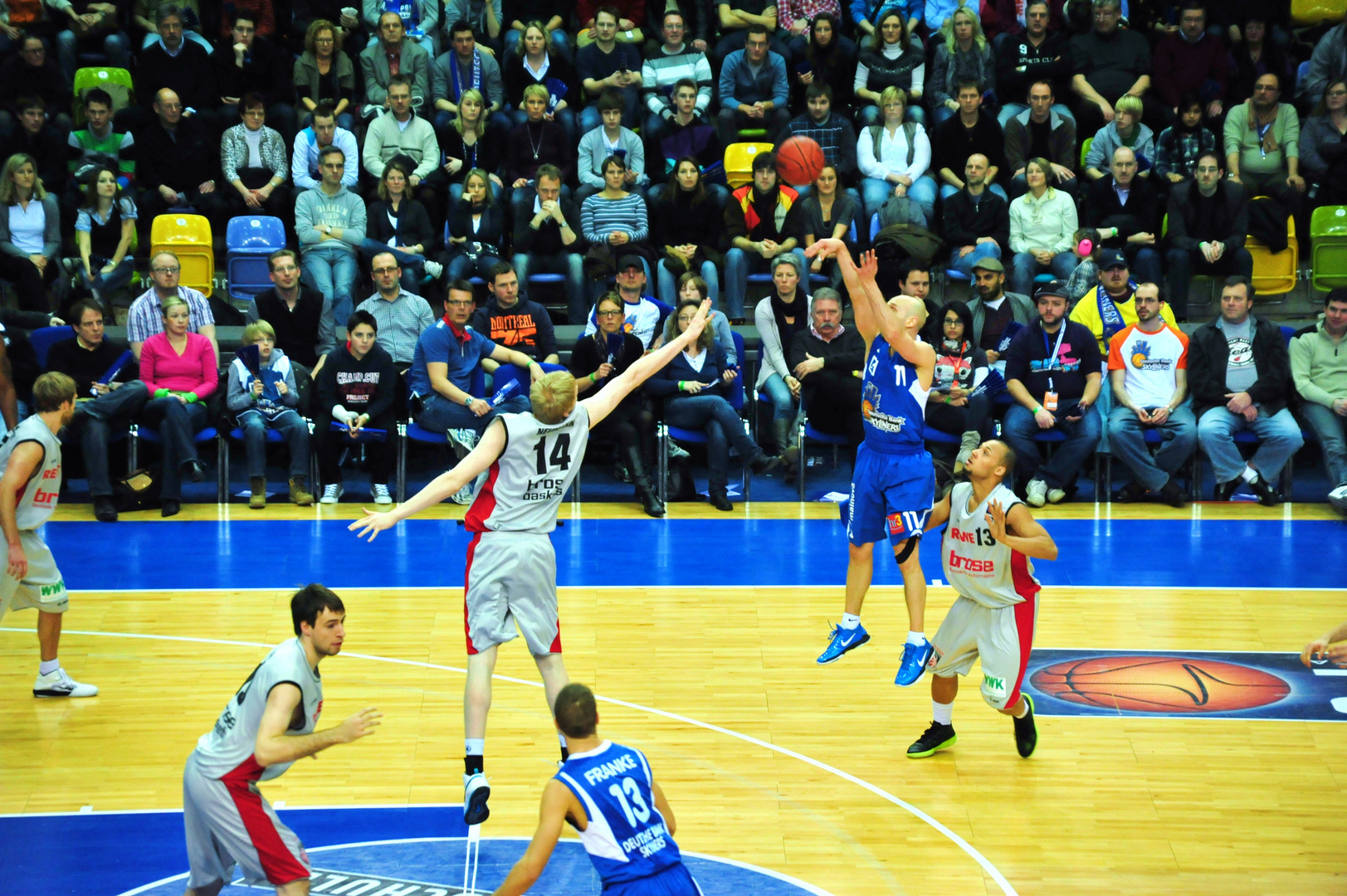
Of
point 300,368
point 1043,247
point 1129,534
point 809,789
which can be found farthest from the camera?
point 1043,247

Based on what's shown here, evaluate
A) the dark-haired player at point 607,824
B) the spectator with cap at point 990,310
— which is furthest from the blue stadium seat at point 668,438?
the dark-haired player at point 607,824

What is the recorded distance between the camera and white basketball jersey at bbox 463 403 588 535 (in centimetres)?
620

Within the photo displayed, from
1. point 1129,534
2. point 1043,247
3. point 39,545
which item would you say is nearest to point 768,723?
point 39,545

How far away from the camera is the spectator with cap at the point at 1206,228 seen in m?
12.7

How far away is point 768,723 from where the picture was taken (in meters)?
7.30

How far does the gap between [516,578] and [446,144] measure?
840 centimetres

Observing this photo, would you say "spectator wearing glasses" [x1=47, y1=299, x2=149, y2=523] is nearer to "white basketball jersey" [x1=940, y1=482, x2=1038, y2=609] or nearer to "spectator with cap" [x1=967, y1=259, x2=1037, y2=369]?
"spectator with cap" [x1=967, y1=259, x2=1037, y2=369]

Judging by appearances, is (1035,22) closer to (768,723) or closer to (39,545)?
(768,723)

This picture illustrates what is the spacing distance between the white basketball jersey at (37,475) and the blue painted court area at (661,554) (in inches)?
88.0

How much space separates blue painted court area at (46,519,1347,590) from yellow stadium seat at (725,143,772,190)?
158 inches

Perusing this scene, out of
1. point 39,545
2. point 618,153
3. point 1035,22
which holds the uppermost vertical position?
point 1035,22

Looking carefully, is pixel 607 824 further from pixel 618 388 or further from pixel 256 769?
pixel 618 388

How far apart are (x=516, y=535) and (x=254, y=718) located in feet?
5.10

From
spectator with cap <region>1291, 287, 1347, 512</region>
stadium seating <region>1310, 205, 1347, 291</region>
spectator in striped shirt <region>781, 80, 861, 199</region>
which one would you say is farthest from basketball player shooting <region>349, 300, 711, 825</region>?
stadium seating <region>1310, 205, 1347, 291</region>
